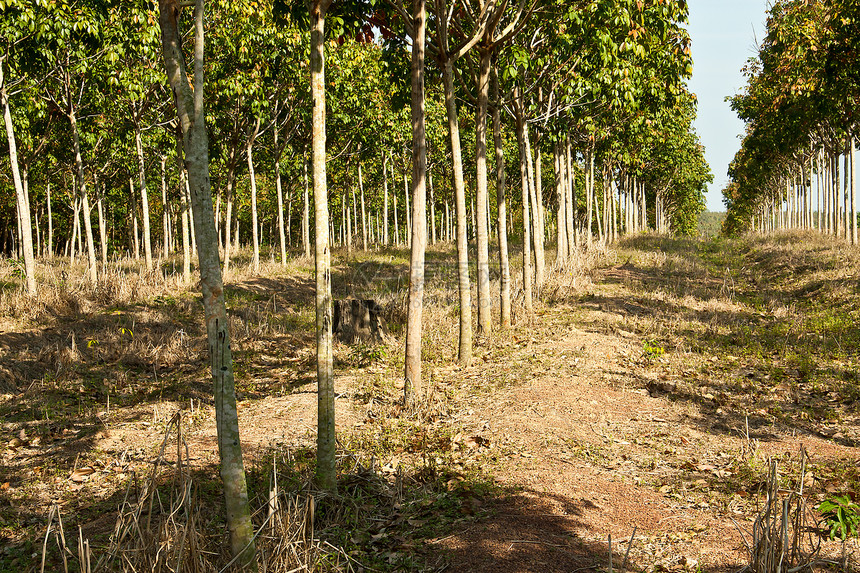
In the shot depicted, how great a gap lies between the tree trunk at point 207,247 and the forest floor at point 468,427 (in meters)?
0.28

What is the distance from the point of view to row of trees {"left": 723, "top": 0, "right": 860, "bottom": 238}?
475 inches

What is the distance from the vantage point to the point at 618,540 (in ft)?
12.8

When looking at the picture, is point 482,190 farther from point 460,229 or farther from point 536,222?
point 536,222

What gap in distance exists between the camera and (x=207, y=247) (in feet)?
9.83

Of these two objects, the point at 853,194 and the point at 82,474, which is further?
the point at 853,194

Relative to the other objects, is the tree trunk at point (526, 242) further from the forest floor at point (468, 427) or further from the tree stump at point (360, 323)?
the tree stump at point (360, 323)

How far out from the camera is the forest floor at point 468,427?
3938mm

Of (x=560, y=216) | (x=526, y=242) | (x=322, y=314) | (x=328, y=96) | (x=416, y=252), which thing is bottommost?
(x=322, y=314)

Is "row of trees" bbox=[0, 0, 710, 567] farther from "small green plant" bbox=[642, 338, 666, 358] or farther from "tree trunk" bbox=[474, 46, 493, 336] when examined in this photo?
"small green plant" bbox=[642, 338, 666, 358]

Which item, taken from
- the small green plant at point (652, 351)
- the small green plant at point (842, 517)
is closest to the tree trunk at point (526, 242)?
the small green plant at point (652, 351)

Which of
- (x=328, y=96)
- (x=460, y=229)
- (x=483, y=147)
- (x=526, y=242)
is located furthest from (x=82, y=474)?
(x=328, y=96)

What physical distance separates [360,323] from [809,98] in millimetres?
13438

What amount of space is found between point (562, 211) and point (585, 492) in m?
12.6

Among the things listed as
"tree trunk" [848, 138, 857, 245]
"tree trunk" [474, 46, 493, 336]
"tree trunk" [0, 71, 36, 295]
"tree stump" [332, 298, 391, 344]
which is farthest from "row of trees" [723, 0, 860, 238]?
"tree trunk" [0, 71, 36, 295]
